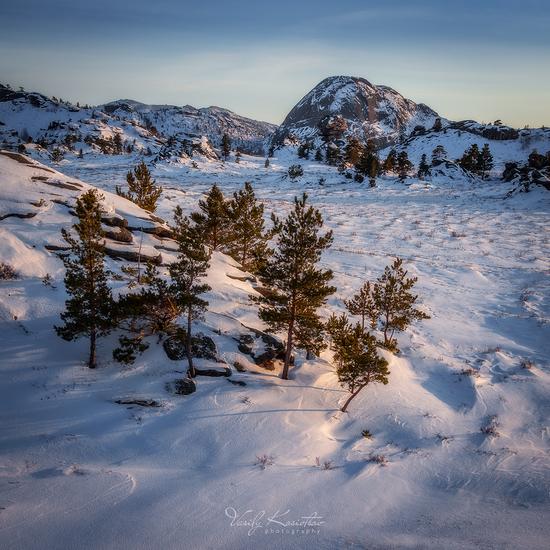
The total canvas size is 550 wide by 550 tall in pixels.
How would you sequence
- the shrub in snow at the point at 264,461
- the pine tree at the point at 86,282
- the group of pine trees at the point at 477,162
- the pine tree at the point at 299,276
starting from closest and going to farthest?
the shrub in snow at the point at 264,461
the pine tree at the point at 86,282
the pine tree at the point at 299,276
the group of pine trees at the point at 477,162

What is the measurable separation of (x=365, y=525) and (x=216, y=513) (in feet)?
13.1

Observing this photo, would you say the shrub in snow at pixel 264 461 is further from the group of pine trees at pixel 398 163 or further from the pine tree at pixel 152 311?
the group of pine trees at pixel 398 163

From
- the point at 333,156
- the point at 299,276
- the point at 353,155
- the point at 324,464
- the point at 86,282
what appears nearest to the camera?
the point at 324,464

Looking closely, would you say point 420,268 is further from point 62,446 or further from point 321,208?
point 62,446

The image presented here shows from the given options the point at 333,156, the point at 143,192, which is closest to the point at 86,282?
the point at 143,192

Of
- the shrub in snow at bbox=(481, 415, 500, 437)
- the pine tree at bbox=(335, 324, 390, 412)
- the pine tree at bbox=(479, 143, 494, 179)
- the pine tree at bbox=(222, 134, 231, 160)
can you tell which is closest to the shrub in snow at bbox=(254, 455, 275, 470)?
the pine tree at bbox=(335, 324, 390, 412)

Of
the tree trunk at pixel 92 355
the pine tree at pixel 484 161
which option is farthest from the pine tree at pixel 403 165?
the tree trunk at pixel 92 355

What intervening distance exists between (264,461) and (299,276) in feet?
23.6

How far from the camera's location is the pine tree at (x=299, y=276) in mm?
14000

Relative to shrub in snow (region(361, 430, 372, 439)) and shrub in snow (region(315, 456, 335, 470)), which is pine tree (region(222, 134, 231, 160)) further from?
shrub in snow (region(315, 456, 335, 470))

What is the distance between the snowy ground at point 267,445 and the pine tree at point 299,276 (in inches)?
122

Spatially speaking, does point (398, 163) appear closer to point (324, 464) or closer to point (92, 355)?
point (324, 464)

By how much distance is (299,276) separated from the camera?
1451 cm

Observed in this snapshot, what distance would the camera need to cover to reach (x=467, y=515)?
934 centimetres
